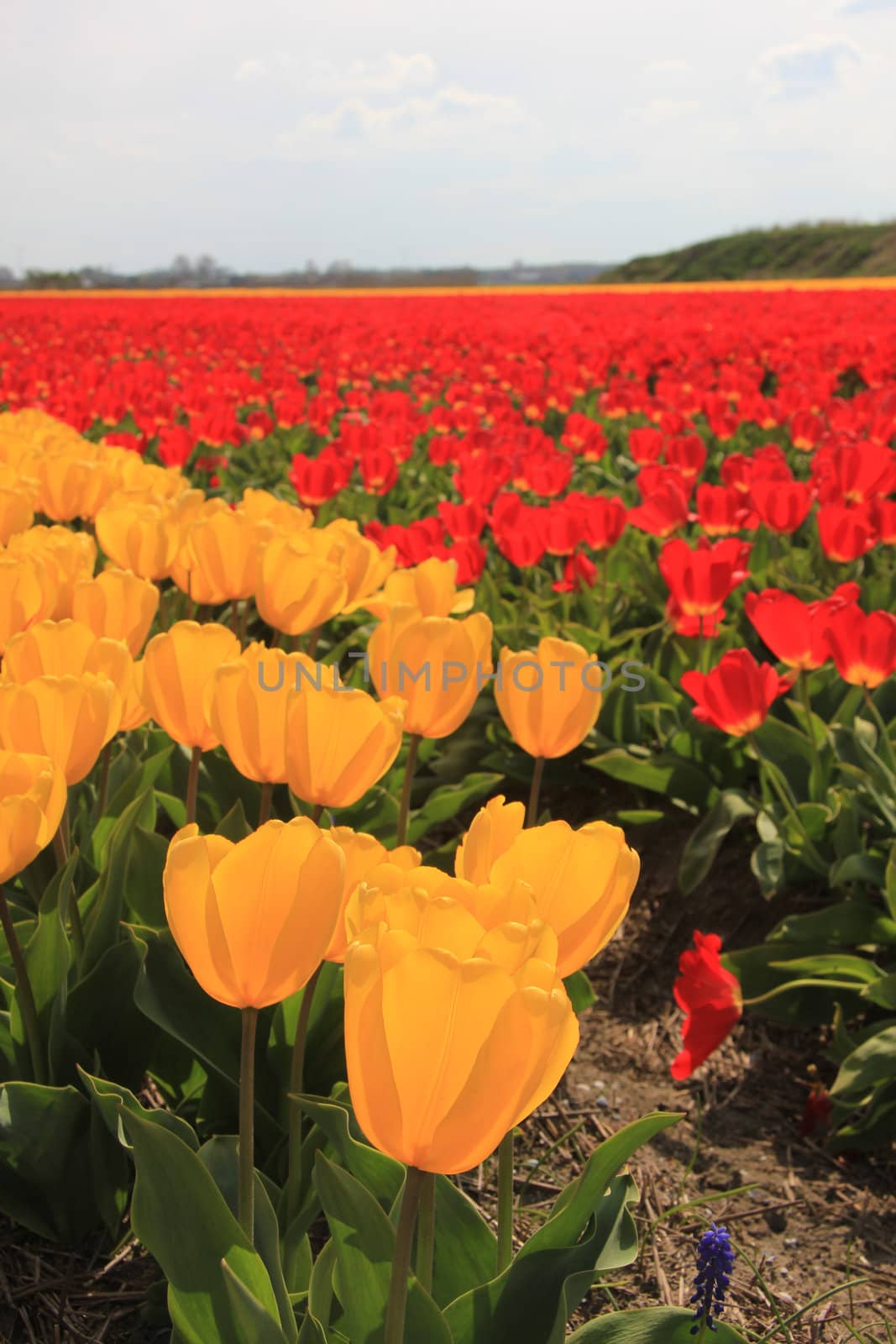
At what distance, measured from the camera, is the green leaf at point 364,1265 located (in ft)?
3.14

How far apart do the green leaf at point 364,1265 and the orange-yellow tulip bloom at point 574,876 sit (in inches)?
10.5

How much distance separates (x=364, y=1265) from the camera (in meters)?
1.01

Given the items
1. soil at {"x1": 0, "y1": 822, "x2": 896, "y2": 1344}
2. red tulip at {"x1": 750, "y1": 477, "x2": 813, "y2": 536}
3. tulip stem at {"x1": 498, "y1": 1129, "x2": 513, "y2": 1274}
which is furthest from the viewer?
red tulip at {"x1": 750, "y1": 477, "x2": 813, "y2": 536}

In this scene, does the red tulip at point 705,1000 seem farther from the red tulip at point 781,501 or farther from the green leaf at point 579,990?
the red tulip at point 781,501

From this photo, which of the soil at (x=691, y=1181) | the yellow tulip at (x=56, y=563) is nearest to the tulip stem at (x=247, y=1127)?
the soil at (x=691, y=1181)

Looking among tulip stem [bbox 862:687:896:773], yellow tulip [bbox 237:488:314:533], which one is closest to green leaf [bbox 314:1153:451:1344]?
yellow tulip [bbox 237:488:314:533]

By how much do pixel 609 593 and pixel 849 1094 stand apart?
1869 mm

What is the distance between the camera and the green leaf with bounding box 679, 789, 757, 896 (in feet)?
8.19

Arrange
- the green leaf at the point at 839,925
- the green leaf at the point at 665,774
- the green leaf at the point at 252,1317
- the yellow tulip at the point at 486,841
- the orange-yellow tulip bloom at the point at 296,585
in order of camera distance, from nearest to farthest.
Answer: the green leaf at the point at 252,1317
the yellow tulip at the point at 486,841
the orange-yellow tulip bloom at the point at 296,585
the green leaf at the point at 839,925
the green leaf at the point at 665,774

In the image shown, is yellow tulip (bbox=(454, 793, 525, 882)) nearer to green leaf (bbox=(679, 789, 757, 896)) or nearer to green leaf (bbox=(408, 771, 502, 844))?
green leaf (bbox=(408, 771, 502, 844))

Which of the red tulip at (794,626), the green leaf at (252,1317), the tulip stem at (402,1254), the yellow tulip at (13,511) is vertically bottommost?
the green leaf at (252,1317)

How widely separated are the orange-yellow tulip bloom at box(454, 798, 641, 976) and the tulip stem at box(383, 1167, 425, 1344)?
0.21 meters

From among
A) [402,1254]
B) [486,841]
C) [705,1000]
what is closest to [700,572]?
[705,1000]

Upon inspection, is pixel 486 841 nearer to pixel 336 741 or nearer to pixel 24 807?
pixel 336 741
